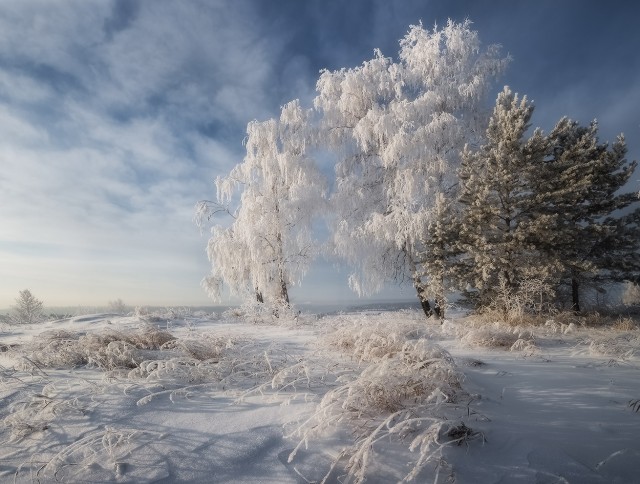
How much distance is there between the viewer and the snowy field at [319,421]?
1.64 meters

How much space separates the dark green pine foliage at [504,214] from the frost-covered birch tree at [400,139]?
1.37 metres

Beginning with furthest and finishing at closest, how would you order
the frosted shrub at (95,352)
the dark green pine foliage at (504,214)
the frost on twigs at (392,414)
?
1. the dark green pine foliage at (504,214)
2. the frosted shrub at (95,352)
3. the frost on twigs at (392,414)

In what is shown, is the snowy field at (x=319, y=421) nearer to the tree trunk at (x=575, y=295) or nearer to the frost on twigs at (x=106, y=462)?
the frost on twigs at (x=106, y=462)

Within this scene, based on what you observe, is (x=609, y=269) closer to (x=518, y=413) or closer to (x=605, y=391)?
(x=605, y=391)

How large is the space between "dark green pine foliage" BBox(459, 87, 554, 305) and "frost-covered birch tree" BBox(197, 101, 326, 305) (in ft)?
17.3

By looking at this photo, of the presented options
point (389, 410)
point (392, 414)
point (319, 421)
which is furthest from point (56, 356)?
point (392, 414)

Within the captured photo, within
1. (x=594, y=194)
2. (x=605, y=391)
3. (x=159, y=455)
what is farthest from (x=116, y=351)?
(x=594, y=194)

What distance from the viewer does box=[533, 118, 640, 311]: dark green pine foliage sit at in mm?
9711

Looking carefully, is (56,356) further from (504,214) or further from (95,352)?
(504,214)

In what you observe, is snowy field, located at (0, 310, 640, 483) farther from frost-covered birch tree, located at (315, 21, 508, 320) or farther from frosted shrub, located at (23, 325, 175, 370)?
frost-covered birch tree, located at (315, 21, 508, 320)

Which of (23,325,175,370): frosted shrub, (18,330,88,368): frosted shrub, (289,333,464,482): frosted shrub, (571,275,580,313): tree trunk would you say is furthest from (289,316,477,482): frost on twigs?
(571,275,580,313): tree trunk

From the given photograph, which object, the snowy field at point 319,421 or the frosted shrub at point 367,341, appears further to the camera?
the frosted shrub at point 367,341

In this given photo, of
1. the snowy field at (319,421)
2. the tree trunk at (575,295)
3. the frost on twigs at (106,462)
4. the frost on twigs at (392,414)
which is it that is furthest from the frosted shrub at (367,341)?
the tree trunk at (575,295)

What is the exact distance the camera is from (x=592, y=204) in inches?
438
